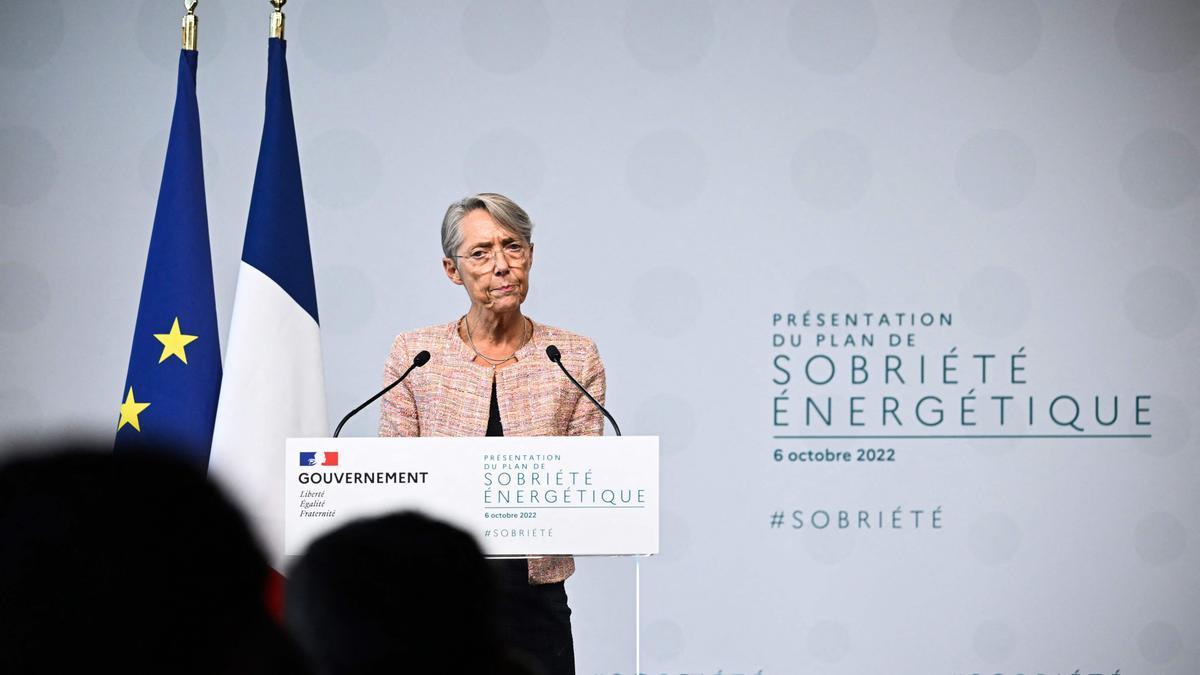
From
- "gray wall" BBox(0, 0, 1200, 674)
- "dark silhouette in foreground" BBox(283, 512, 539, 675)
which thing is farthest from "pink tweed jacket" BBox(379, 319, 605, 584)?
"dark silhouette in foreground" BBox(283, 512, 539, 675)

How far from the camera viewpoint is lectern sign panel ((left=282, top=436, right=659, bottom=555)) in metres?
2.32

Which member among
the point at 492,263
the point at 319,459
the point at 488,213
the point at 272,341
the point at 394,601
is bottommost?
the point at 394,601

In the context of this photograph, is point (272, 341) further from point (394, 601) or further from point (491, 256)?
point (394, 601)

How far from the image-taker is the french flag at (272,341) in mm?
3160

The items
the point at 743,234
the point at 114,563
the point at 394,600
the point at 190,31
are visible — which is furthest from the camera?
the point at 743,234

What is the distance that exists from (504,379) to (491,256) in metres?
0.36

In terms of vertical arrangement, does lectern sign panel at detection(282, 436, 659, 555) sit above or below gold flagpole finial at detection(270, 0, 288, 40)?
below

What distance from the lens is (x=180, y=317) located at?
3.33 meters

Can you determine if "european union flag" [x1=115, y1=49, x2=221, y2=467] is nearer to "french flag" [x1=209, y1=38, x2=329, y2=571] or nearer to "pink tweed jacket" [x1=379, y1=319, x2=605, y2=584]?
"french flag" [x1=209, y1=38, x2=329, y2=571]

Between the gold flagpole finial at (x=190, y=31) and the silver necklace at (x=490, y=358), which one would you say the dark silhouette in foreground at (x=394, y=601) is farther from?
the gold flagpole finial at (x=190, y=31)

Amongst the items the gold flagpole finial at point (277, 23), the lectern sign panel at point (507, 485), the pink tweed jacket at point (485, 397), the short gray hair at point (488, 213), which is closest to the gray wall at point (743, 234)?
the gold flagpole finial at point (277, 23)

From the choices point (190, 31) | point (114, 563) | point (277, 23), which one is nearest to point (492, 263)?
point (277, 23)

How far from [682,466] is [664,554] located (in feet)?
1.09

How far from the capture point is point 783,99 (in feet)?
13.7
